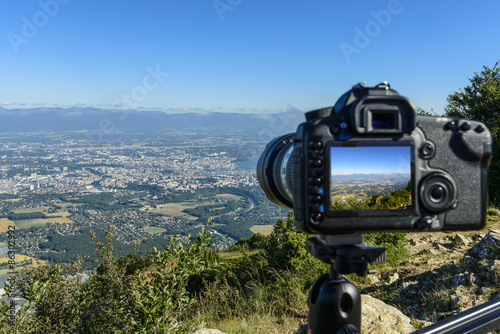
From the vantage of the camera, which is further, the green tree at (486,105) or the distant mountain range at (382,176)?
the green tree at (486,105)

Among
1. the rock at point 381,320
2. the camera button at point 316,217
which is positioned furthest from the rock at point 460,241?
the camera button at point 316,217

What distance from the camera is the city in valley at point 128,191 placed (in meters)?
24.8

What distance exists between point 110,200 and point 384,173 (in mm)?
43452

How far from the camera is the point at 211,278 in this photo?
18.5 feet

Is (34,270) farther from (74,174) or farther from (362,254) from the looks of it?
(74,174)

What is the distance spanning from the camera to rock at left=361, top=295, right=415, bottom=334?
2448mm

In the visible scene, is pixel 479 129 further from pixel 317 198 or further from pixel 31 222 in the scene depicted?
pixel 31 222

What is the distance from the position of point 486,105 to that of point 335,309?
49.2 ft

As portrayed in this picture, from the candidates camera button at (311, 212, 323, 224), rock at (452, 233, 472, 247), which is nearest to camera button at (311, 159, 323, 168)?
camera button at (311, 212, 323, 224)

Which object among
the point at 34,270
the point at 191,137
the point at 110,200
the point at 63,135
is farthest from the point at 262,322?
the point at 63,135

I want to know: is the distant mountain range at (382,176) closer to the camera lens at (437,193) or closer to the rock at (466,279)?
the camera lens at (437,193)

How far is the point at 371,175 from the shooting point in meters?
1.09

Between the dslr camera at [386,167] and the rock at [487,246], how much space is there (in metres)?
3.26

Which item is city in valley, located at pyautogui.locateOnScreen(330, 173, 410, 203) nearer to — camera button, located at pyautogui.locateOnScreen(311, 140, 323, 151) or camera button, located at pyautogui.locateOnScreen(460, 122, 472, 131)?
camera button, located at pyautogui.locateOnScreen(311, 140, 323, 151)
